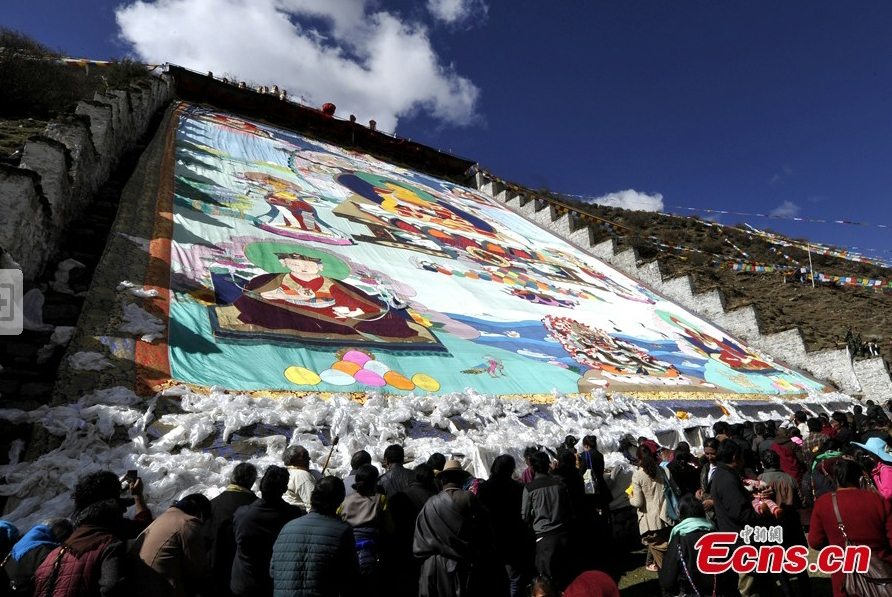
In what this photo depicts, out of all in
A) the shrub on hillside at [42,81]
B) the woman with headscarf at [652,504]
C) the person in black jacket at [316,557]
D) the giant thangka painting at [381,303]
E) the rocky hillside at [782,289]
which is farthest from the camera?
the rocky hillside at [782,289]

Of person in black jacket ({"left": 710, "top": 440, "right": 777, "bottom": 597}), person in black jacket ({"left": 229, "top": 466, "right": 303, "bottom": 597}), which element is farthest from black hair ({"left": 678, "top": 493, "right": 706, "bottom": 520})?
person in black jacket ({"left": 229, "top": 466, "right": 303, "bottom": 597})

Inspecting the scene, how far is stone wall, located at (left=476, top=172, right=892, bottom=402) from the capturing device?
419 inches

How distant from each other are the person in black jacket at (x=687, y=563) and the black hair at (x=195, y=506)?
7.94 feet

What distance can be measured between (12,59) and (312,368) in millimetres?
16178

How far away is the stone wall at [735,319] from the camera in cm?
1063

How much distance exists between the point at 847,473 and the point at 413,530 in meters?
2.40

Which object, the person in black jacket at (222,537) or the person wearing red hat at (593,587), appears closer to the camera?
the person wearing red hat at (593,587)

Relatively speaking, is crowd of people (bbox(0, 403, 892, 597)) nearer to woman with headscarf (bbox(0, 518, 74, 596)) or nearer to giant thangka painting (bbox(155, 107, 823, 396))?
woman with headscarf (bbox(0, 518, 74, 596))

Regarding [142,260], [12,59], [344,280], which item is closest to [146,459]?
[142,260]

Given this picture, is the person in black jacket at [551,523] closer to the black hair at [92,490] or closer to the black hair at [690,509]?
the black hair at [690,509]

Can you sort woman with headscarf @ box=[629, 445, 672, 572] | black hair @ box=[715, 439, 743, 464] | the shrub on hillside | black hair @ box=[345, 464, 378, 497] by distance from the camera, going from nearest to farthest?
1. black hair @ box=[345, 464, 378, 497]
2. black hair @ box=[715, 439, 743, 464]
3. woman with headscarf @ box=[629, 445, 672, 572]
4. the shrub on hillside

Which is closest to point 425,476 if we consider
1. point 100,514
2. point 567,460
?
point 567,460

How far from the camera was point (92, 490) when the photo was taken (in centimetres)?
205

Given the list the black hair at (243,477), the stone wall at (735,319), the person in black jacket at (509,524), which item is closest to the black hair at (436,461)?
the person in black jacket at (509,524)
